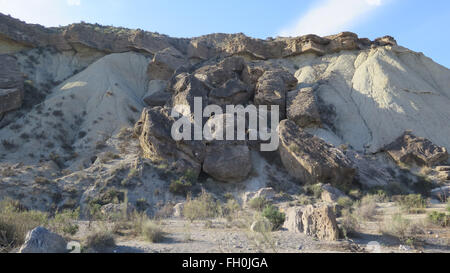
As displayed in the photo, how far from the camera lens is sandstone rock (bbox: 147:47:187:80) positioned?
3019cm

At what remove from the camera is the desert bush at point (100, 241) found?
5750mm

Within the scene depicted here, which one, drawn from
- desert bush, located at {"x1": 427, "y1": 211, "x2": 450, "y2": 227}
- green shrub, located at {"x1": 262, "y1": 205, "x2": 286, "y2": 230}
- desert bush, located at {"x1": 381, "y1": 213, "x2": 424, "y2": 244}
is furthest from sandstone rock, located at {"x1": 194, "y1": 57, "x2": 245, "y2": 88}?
desert bush, located at {"x1": 381, "y1": 213, "x2": 424, "y2": 244}

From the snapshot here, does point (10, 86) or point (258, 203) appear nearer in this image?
point (258, 203)

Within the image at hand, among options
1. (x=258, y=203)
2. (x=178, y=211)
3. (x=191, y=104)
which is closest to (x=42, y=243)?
(x=178, y=211)

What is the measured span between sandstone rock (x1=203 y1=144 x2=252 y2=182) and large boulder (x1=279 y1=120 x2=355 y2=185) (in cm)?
237

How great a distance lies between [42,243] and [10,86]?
23.5 meters

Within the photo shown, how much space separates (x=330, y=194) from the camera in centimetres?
1336

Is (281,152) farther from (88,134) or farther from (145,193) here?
(88,134)

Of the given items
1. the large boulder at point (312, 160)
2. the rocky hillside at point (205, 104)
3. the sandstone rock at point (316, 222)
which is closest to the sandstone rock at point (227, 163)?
the rocky hillside at point (205, 104)

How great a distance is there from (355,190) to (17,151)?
67.5 ft

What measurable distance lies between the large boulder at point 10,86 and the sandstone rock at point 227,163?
55.5ft

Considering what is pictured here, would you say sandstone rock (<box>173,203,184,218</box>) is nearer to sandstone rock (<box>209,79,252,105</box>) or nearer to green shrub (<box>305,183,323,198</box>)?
green shrub (<box>305,183,323,198</box>)

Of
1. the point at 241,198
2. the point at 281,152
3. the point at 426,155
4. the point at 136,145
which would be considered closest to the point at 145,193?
the point at 241,198

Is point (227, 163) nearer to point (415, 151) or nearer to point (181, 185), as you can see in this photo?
point (181, 185)
